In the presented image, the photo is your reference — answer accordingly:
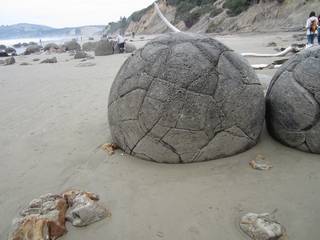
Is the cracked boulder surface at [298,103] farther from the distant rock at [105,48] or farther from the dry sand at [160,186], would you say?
the distant rock at [105,48]

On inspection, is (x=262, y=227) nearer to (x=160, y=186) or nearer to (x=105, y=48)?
(x=160, y=186)

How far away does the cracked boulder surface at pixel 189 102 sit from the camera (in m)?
3.34

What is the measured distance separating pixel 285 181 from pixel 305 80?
110cm

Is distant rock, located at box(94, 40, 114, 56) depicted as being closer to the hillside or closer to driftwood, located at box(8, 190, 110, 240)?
the hillside

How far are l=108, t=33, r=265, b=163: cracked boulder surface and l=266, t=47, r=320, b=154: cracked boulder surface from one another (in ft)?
0.79

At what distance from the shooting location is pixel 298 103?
3504mm

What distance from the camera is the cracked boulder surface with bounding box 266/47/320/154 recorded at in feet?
11.3

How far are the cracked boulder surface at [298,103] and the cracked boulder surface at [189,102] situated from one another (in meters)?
0.24

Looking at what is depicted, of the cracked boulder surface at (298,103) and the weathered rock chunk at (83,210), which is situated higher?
the cracked boulder surface at (298,103)

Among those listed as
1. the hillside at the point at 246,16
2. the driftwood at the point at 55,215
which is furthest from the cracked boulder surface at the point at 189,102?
the hillside at the point at 246,16

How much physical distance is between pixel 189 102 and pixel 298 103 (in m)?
1.18

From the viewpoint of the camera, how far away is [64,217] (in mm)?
2740

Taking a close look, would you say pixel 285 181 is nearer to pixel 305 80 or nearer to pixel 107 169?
pixel 305 80

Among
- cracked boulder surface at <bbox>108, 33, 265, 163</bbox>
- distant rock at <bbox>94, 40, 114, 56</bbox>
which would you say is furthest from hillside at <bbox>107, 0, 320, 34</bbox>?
cracked boulder surface at <bbox>108, 33, 265, 163</bbox>
